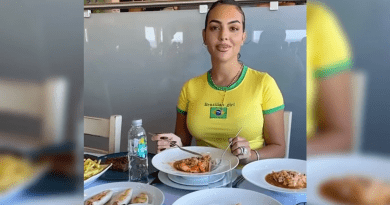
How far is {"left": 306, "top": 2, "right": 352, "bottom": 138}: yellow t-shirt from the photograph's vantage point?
15 centimetres

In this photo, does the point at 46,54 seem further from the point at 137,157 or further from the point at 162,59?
the point at 162,59

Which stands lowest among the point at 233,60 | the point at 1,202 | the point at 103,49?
the point at 1,202

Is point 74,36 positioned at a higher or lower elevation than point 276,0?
lower

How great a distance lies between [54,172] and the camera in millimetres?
160

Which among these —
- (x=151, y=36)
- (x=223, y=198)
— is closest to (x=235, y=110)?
(x=223, y=198)

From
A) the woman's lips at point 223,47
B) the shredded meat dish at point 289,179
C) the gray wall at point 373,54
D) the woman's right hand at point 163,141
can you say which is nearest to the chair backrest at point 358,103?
the gray wall at point 373,54

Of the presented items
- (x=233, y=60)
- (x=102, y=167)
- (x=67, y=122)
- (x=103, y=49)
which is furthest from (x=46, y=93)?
(x=103, y=49)

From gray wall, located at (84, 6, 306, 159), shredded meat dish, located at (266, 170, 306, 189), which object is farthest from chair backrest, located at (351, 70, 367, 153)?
gray wall, located at (84, 6, 306, 159)

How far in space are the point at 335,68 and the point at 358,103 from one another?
21mm

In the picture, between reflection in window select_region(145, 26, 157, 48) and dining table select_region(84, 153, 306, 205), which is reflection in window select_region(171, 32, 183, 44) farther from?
dining table select_region(84, 153, 306, 205)

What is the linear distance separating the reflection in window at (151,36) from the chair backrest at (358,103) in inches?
88.6

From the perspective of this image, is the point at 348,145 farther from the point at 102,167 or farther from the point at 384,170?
the point at 102,167

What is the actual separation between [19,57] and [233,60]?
152cm

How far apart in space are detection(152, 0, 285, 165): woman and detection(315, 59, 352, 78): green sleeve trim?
1.23m
